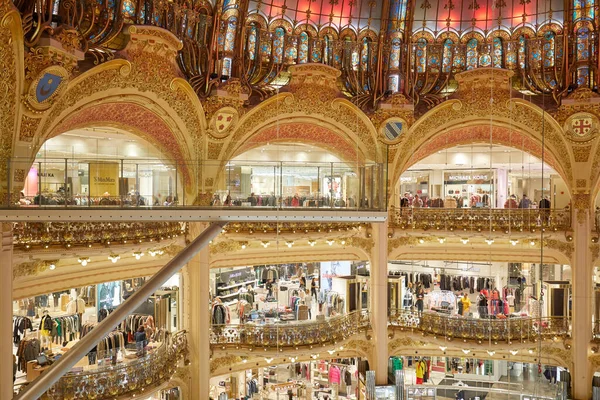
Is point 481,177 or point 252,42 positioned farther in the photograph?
point 481,177

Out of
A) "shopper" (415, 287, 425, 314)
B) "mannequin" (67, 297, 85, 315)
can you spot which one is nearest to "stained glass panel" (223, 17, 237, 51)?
"mannequin" (67, 297, 85, 315)

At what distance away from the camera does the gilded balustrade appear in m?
11.0

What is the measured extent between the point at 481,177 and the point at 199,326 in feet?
42.3

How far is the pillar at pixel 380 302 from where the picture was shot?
731 inches

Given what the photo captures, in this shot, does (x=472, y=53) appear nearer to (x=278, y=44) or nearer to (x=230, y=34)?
(x=278, y=44)

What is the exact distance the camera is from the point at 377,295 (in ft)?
61.3

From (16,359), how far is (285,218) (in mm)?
9436

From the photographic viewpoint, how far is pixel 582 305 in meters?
17.9

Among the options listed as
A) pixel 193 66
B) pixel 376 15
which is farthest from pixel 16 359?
pixel 376 15

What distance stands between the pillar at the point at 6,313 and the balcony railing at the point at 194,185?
2068 mm

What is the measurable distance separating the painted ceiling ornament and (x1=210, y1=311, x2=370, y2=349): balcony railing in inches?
Answer: 230

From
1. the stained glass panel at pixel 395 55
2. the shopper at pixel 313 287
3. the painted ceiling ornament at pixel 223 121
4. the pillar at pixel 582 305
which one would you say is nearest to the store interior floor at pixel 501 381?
the pillar at pixel 582 305

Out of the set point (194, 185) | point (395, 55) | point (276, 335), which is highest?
point (395, 55)

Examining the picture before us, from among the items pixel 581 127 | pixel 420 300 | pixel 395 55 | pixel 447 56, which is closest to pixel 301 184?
pixel 395 55
